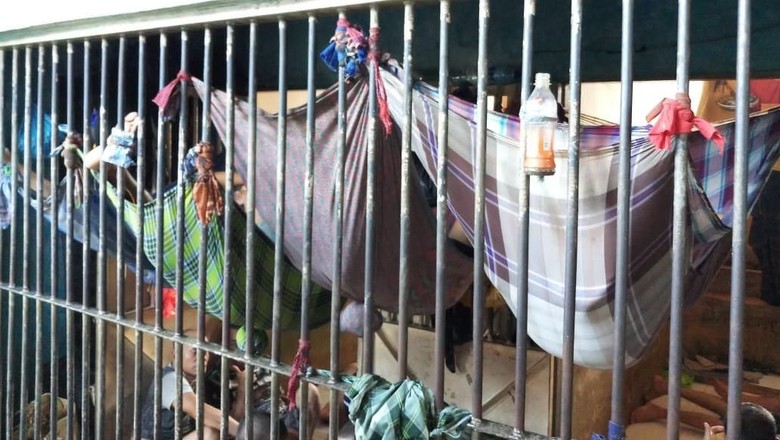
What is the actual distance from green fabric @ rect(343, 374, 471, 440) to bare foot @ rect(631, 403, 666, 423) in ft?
14.0

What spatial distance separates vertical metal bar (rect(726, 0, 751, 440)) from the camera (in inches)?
45.2

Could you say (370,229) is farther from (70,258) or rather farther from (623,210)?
(70,258)

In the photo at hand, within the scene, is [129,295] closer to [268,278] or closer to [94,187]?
[94,187]

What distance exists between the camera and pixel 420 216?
6.60ft

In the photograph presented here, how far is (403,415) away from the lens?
59.9 inches

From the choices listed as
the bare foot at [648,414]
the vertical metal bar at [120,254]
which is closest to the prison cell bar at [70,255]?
the vertical metal bar at [120,254]

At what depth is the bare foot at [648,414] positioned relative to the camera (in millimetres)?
5195

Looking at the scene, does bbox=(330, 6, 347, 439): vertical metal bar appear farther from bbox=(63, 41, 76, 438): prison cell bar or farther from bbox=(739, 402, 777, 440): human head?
bbox=(739, 402, 777, 440): human head

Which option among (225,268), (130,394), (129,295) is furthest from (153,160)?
(225,268)

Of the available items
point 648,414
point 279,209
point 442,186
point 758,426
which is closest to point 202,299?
point 279,209

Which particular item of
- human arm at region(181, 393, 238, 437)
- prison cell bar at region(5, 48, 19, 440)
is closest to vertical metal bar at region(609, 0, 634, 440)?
prison cell bar at region(5, 48, 19, 440)

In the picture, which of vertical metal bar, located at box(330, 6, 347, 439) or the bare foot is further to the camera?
the bare foot

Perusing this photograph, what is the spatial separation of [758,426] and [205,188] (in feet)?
8.43

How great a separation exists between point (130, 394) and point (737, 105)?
4047 mm
